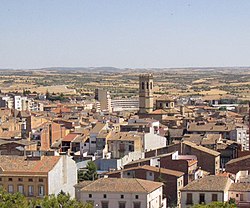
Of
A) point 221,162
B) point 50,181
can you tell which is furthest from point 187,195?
point 221,162

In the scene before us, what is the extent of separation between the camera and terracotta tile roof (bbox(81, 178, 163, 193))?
3828 cm

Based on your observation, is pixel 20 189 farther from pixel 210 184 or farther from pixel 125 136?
pixel 125 136

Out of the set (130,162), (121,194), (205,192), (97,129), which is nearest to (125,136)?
(97,129)

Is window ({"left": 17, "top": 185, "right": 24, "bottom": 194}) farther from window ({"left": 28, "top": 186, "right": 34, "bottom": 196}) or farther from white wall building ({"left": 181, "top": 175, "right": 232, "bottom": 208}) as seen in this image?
white wall building ({"left": 181, "top": 175, "right": 232, "bottom": 208})

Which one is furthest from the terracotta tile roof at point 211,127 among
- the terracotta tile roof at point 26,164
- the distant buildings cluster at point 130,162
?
the terracotta tile roof at point 26,164

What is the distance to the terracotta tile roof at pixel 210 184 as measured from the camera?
126 ft

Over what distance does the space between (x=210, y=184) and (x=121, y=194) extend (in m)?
4.77

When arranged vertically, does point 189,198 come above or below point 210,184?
below

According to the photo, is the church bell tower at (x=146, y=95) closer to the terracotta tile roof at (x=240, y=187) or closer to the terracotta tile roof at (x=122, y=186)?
the terracotta tile roof at (x=122, y=186)

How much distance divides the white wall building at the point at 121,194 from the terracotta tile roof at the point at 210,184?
1945 mm

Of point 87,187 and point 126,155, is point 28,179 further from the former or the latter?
point 126,155

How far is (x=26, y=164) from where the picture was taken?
4256 centimetres

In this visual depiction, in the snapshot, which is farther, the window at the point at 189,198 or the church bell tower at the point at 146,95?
the church bell tower at the point at 146,95

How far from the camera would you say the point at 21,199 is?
3691 centimetres
